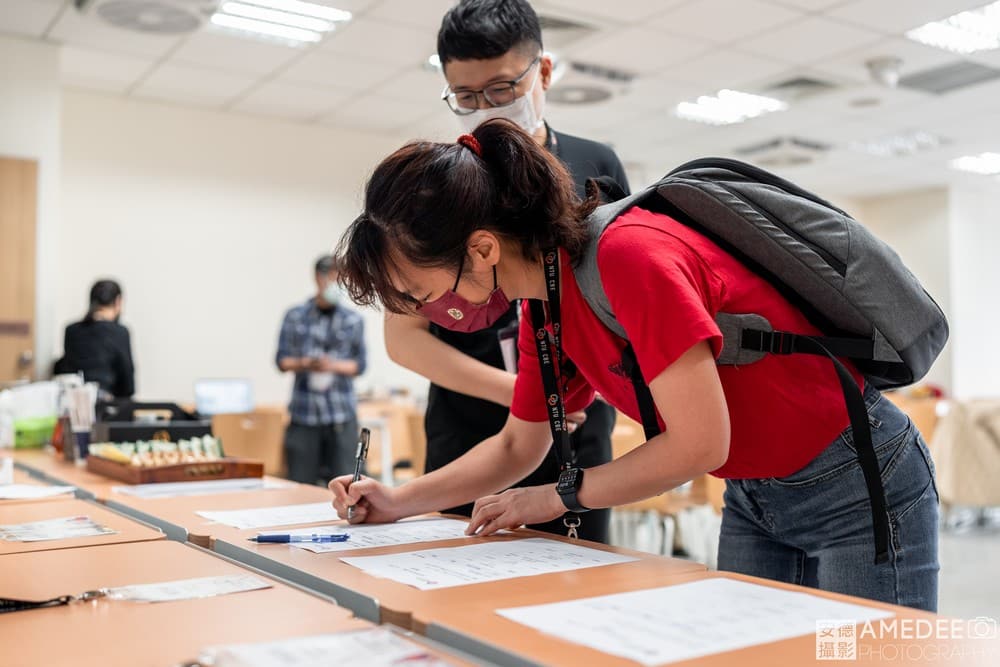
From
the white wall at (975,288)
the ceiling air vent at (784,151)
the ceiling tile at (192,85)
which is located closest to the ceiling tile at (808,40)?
the ceiling air vent at (784,151)

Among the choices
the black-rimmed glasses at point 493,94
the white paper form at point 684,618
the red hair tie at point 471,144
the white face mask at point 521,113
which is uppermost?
the black-rimmed glasses at point 493,94

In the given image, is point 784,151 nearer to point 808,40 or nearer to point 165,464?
point 808,40

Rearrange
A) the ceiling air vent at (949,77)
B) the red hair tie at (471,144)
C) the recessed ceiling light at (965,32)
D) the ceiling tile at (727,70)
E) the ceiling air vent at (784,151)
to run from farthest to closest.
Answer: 1. the ceiling air vent at (784,151)
2. the ceiling air vent at (949,77)
3. the ceiling tile at (727,70)
4. the recessed ceiling light at (965,32)
5. the red hair tie at (471,144)

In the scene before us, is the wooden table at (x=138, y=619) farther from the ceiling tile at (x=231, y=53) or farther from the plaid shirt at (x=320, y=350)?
the ceiling tile at (x=231, y=53)

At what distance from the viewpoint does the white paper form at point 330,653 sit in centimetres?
75

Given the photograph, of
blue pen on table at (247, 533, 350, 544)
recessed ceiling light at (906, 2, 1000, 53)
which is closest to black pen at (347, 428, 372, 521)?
blue pen on table at (247, 533, 350, 544)

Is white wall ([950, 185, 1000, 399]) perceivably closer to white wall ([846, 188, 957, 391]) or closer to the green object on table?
white wall ([846, 188, 957, 391])

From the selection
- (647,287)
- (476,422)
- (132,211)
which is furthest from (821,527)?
(132,211)

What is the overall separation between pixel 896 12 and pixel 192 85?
4.26 metres

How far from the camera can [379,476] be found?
5.61 meters

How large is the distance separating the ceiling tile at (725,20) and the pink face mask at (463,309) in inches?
143

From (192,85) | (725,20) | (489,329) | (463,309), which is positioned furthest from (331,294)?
(463,309)

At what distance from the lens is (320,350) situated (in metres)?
5.03

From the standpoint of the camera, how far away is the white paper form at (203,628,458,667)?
2.46 feet
